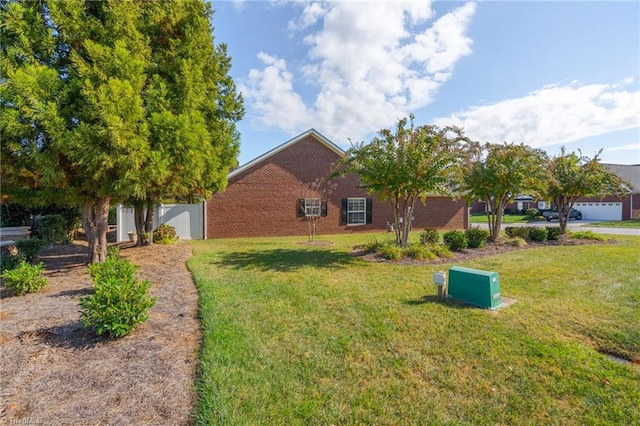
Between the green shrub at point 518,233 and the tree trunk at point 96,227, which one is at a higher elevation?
the tree trunk at point 96,227

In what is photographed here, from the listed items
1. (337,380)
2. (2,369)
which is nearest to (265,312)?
(337,380)

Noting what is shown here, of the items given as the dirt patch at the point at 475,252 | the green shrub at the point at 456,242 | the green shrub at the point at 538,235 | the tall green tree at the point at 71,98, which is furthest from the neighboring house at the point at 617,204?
the tall green tree at the point at 71,98

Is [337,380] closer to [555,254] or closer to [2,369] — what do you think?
[2,369]

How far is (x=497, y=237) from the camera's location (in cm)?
1196

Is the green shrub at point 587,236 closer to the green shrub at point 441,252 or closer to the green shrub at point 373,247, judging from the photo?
the green shrub at point 441,252

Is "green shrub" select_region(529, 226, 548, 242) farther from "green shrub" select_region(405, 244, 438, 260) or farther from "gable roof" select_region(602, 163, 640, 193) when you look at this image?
"gable roof" select_region(602, 163, 640, 193)

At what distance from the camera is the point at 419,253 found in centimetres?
865

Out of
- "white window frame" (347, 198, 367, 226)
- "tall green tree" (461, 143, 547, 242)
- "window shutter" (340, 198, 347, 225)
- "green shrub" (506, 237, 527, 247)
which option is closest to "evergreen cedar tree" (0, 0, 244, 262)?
"tall green tree" (461, 143, 547, 242)

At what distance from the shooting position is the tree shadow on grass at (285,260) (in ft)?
26.4

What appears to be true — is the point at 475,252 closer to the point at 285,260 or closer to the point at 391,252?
the point at 391,252

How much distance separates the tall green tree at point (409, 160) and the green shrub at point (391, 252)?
→ 0.83 m

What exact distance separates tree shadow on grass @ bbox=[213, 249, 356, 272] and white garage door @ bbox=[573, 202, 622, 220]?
34.1 m

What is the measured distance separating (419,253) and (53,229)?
13036 millimetres

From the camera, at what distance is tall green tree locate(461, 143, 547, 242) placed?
10.9 m
